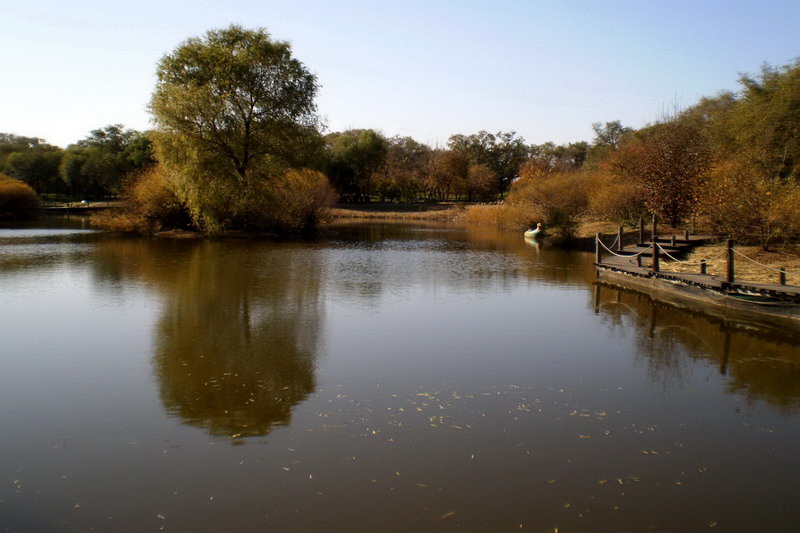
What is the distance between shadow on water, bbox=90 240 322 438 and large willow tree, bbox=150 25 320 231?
12.4 m

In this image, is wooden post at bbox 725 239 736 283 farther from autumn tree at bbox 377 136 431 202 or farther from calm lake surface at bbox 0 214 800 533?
autumn tree at bbox 377 136 431 202

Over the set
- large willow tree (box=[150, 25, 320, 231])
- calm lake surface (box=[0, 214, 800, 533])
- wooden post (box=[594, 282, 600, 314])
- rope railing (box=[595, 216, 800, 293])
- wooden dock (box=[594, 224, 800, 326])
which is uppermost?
large willow tree (box=[150, 25, 320, 231])

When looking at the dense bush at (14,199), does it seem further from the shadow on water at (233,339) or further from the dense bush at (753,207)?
the dense bush at (753,207)

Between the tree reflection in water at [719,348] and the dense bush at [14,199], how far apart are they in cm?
5544

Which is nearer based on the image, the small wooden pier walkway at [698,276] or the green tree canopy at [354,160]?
the small wooden pier walkway at [698,276]

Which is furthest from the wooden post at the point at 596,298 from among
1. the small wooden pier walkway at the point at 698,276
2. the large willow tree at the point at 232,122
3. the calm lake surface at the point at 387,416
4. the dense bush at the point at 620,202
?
the large willow tree at the point at 232,122

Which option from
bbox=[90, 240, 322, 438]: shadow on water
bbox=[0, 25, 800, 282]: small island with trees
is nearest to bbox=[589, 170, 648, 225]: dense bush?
bbox=[0, 25, 800, 282]: small island with trees

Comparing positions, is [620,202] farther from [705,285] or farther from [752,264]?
[705,285]

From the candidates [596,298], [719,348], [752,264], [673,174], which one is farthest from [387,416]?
[673,174]

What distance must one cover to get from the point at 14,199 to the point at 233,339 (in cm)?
5392

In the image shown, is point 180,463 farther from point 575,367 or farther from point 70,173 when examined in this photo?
point 70,173

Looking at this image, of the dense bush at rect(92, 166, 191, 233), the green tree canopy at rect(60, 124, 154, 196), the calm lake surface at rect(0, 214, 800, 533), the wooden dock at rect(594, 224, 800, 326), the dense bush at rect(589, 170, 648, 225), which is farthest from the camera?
the green tree canopy at rect(60, 124, 154, 196)

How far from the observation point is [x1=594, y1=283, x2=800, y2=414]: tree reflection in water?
30.6 feet

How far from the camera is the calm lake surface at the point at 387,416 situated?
5527 millimetres
